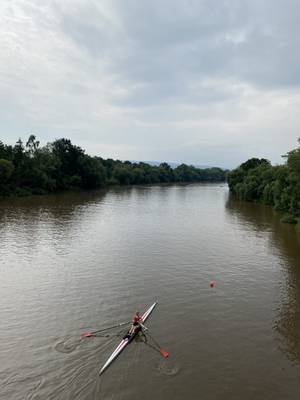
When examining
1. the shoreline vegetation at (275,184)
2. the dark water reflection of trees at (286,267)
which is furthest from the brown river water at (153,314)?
the shoreline vegetation at (275,184)

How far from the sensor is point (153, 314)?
70.7 ft

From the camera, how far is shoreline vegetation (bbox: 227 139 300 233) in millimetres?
50103

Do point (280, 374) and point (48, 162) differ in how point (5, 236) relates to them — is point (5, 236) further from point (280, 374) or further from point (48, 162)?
point (48, 162)

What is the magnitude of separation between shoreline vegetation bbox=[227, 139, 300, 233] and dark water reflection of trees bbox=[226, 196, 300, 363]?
2.96 meters

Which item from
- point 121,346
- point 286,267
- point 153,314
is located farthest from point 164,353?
point 286,267

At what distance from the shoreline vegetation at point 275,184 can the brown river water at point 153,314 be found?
1130 centimetres

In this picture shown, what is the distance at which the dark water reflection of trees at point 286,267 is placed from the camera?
19.2 metres

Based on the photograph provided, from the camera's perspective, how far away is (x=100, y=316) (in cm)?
2097

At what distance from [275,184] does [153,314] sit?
54.5 metres

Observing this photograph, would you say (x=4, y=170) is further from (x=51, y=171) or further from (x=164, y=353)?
(x=164, y=353)

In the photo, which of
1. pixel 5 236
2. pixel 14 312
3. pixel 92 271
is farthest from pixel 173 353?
pixel 5 236

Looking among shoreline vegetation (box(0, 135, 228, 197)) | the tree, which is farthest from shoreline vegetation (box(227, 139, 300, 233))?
the tree

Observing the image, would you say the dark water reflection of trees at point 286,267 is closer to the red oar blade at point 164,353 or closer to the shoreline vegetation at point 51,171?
the red oar blade at point 164,353

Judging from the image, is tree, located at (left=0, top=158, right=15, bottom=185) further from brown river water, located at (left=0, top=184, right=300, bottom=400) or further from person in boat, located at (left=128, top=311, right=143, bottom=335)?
person in boat, located at (left=128, top=311, right=143, bottom=335)
